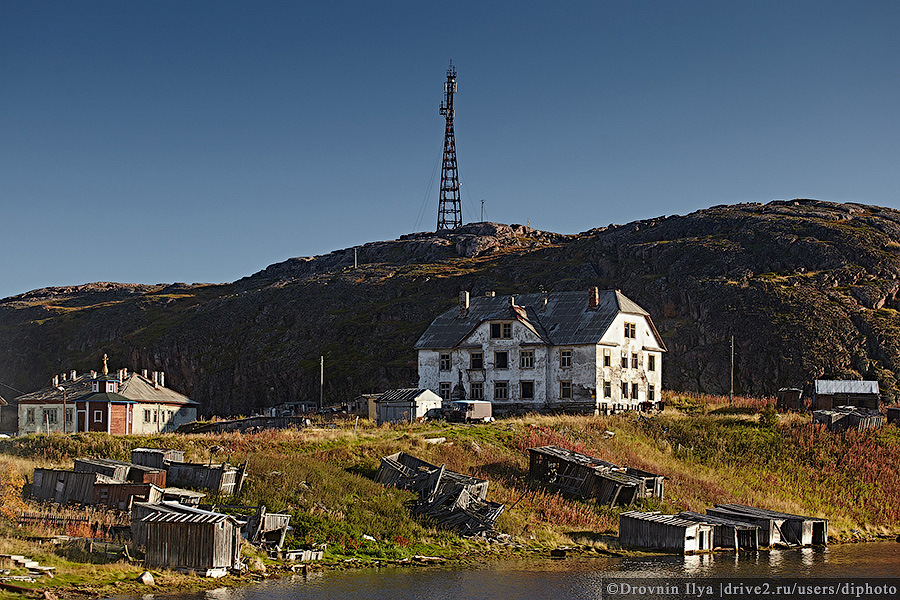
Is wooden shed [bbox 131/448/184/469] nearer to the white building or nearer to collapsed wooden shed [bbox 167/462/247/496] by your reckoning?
collapsed wooden shed [bbox 167/462/247/496]

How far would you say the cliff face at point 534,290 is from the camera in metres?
112

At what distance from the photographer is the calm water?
2905 cm

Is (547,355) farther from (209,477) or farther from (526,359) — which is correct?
(209,477)

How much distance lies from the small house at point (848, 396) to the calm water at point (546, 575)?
28.1 m

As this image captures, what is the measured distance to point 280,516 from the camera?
114 feet

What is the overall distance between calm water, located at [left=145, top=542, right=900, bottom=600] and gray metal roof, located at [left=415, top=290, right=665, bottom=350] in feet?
100.0

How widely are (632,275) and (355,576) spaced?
115439 mm

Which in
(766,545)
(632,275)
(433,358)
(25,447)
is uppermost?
(632,275)

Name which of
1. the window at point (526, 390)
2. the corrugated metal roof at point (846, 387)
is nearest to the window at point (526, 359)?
the window at point (526, 390)

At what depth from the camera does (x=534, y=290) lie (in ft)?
459

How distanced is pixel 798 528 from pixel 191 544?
27055mm

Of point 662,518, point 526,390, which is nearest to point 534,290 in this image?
point 526,390

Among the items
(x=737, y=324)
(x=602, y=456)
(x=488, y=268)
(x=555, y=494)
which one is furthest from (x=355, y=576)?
(x=488, y=268)

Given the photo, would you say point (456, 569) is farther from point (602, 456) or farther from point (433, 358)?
point (433, 358)
